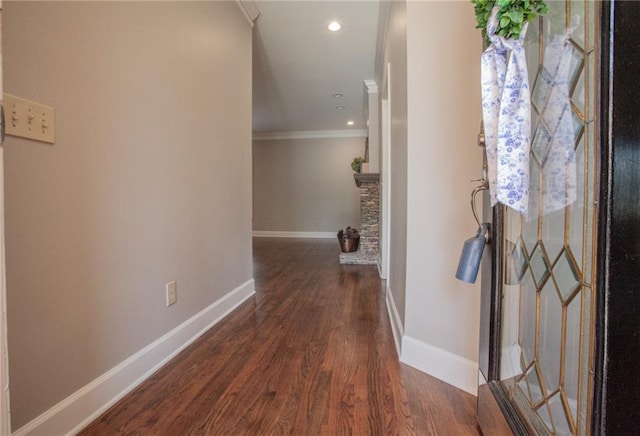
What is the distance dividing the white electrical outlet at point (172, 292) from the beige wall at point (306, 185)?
553 cm

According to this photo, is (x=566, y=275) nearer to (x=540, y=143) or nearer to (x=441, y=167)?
(x=540, y=143)

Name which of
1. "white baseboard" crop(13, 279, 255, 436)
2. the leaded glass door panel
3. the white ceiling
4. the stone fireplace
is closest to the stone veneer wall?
the stone fireplace

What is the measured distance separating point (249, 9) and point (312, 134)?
4.57 meters

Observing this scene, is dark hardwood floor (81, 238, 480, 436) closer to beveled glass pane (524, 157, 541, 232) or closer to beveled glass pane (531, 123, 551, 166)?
beveled glass pane (524, 157, 541, 232)

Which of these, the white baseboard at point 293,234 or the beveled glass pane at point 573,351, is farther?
the white baseboard at point 293,234

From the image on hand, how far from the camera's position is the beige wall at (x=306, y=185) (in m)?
7.07

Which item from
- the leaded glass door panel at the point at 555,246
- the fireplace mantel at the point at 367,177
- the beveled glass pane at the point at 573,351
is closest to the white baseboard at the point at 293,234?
the fireplace mantel at the point at 367,177

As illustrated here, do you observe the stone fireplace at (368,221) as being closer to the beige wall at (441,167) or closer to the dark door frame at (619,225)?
the beige wall at (441,167)

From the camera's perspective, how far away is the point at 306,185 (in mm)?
7215

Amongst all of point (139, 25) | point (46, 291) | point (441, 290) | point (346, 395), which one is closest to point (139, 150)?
point (139, 25)

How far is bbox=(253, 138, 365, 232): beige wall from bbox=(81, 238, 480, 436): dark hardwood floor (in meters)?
4.88

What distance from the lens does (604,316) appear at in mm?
571

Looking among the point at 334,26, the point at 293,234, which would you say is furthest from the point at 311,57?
the point at 293,234

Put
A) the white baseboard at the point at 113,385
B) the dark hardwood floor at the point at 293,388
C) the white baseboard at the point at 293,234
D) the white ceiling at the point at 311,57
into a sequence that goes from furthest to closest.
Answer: the white baseboard at the point at 293,234 < the white ceiling at the point at 311,57 < the dark hardwood floor at the point at 293,388 < the white baseboard at the point at 113,385
